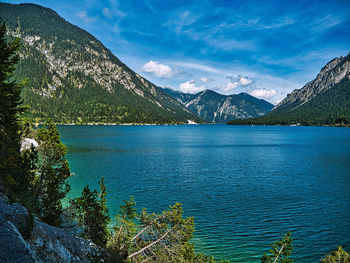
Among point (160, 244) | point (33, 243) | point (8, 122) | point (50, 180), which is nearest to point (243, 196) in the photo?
point (160, 244)

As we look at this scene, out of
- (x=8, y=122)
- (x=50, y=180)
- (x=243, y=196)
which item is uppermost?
(x=8, y=122)

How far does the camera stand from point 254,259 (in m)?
20.1

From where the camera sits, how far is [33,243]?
8875 millimetres

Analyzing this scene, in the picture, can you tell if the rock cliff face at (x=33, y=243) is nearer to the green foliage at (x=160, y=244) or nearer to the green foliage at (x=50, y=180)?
the green foliage at (x=160, y=244)

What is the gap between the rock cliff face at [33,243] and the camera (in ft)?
24.2

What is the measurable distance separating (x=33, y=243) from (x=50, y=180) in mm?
13905

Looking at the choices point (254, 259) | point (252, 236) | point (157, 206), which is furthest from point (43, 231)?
point (157, 206)

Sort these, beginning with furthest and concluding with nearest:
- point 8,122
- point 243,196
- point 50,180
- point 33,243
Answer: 1. point 243,196
2. point 8,122
3. point 50,180
4. point 33,243

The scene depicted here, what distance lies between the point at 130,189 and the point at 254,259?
24.7 metres

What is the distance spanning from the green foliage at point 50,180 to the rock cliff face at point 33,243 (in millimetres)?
6205

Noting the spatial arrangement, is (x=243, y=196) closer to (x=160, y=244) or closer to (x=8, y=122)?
(x=160, y=244)

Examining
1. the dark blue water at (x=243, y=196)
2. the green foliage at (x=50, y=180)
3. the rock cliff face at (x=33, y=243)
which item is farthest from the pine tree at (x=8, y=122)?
the dark blue water at (x=243, y=196)

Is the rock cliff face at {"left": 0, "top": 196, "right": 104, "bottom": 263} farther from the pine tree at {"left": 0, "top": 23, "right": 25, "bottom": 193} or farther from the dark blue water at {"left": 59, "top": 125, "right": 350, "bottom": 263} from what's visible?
the dark blue water at {"left": 59, "top": 125, "right": 350, "bottom": 263}

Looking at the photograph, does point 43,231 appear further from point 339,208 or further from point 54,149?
point 339,208
